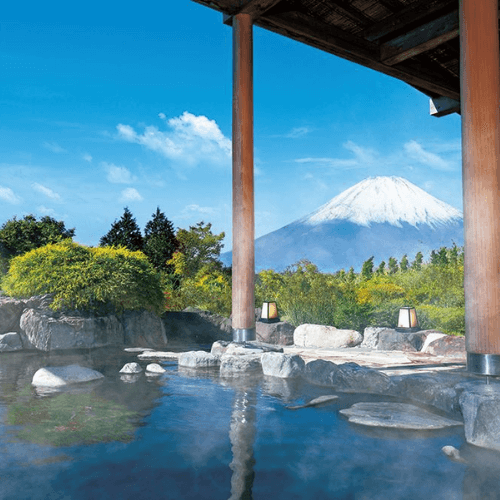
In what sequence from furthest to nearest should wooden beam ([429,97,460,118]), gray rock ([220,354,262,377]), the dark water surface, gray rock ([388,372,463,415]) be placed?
wooden beam ([429,97,460,118])
gray rock ([220,354,262,377])
gray rock ([388,372,463,415])
the dark water surface

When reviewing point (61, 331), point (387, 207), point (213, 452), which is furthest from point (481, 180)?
point (387, 207)

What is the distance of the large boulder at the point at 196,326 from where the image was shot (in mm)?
10766

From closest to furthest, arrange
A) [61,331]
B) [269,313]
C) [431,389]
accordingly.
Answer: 1. [431,389]
2. [61,331]
3. [269,313]

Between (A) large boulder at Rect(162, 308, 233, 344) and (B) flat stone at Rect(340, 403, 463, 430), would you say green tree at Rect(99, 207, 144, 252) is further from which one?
(B) flat stone at Rect(340, 403, 463, 430)

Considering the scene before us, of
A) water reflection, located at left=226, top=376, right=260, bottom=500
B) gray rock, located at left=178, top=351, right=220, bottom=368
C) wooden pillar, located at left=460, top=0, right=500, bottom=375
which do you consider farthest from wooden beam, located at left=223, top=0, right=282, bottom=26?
water reflection, located at left=226, top=376, right=260, bottom=500

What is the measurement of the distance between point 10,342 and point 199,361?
13.0 feet

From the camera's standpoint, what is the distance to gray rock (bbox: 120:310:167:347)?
30.8ft

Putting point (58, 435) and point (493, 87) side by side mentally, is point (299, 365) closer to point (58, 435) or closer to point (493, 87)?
point (58, 435)

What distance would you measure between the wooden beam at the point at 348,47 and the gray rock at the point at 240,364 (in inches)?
191

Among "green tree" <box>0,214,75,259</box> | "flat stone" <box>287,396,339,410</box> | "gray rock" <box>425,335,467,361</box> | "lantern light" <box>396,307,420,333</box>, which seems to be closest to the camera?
"flat stone" <box>287,396,339,410</box>

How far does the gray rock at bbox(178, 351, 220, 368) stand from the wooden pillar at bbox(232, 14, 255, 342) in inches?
22.4

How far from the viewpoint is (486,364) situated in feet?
15.2

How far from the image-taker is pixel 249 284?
710 cm

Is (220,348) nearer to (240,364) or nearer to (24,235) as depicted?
(240,364)
